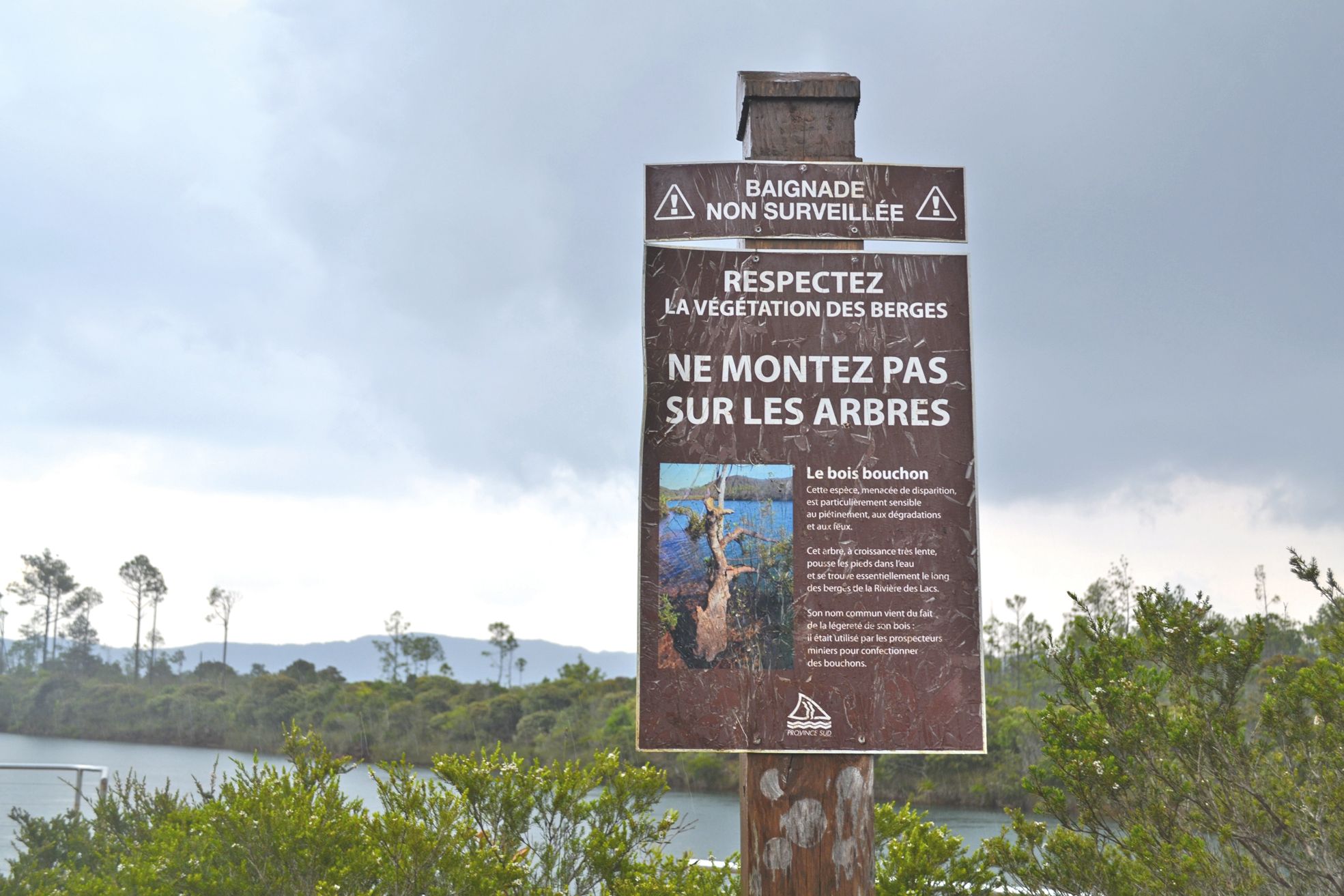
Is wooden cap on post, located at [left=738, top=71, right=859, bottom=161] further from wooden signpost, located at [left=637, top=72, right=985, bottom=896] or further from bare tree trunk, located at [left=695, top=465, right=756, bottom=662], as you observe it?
bare tree trunk, located at [left=695, top=465, right=756, bottom=662]

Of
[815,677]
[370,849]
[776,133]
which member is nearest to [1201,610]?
[815,677]

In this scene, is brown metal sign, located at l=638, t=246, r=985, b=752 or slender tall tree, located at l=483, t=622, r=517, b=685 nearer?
brown metal sign, located at l=638, t=246, r=985, b=752

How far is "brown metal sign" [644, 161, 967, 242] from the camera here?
3174mm

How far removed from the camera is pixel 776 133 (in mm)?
3273

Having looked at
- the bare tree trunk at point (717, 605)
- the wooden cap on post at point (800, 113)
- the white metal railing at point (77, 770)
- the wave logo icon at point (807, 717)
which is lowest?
the white metal railing at point (77, 770)

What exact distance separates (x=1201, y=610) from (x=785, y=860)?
90.0 inches

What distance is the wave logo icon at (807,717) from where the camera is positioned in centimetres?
287

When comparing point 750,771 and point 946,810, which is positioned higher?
point 750,771

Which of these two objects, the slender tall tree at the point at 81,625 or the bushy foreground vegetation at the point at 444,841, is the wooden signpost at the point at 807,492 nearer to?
the bushy foreground vegetation at the point at 444,841

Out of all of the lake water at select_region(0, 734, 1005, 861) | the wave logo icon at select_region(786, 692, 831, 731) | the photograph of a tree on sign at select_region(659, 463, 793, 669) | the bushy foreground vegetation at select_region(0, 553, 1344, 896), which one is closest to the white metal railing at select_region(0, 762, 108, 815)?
the lake water at select_region(0, 734, 1005, 861)

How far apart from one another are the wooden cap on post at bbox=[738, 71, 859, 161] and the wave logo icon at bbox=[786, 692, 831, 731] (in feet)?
5.40

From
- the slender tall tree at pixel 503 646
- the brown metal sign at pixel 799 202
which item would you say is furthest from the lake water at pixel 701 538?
the slender tall tree at pixel 503 646

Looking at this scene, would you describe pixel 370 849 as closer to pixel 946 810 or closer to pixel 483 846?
pixel 483 846

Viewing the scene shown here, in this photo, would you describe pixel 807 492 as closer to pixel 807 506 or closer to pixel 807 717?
pixel 807 506
